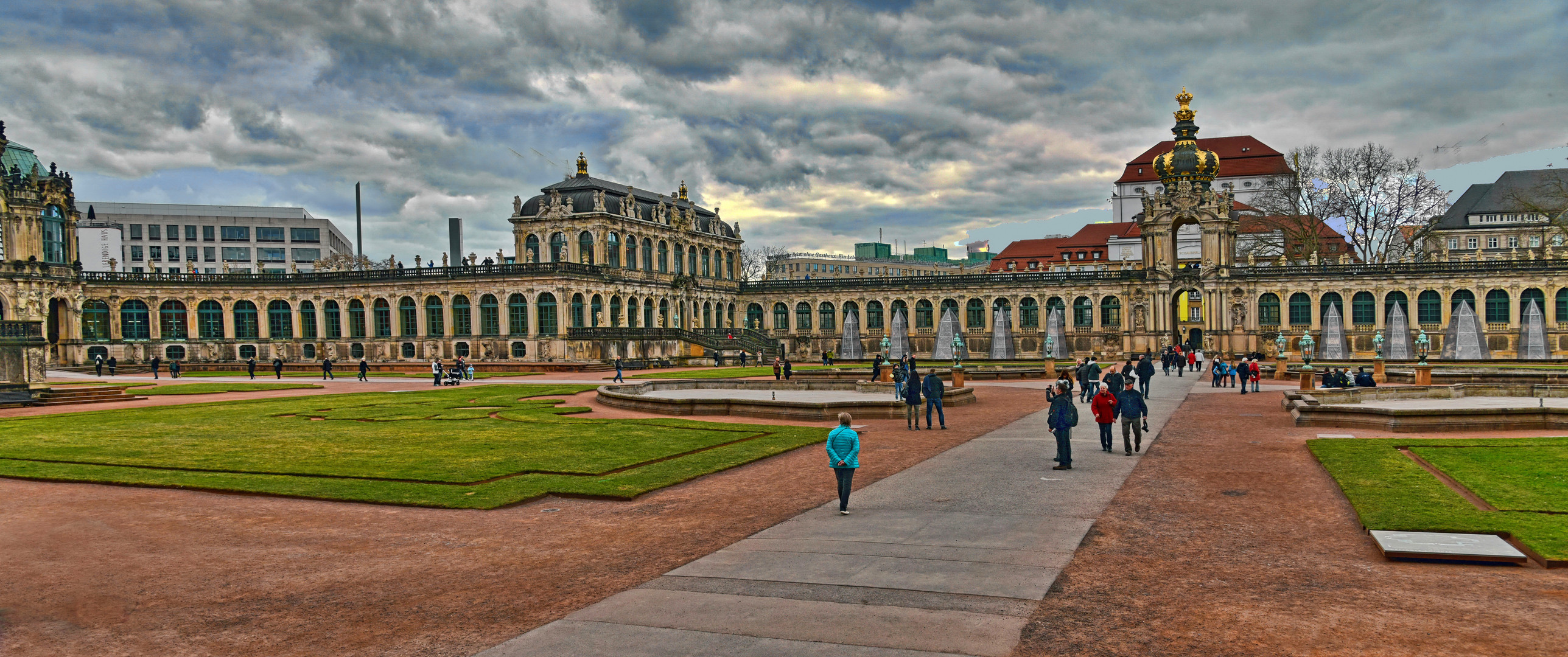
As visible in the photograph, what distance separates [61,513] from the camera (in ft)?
52.9

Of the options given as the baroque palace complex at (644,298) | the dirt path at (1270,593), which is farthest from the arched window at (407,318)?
the dirt path at (1270,593)

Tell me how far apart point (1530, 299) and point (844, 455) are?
78.6 meters

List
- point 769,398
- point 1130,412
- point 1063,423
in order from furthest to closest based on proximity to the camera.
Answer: point 769,398, point 1130,412, point 1063,423

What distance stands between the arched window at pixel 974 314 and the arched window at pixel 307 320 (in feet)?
191

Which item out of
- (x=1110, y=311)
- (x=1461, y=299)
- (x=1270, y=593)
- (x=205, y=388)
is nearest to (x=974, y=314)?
(x=1110, y=311)

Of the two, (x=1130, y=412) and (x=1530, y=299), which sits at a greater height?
(x=1530, y=299)

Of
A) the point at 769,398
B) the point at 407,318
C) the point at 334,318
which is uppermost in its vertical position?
the point at 334,318

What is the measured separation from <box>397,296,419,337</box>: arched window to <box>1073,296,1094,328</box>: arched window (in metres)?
57.0

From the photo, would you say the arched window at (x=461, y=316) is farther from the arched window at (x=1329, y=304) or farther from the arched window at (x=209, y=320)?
the arched window at (x=1329, y=304)

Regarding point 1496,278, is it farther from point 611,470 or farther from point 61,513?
point 61,513

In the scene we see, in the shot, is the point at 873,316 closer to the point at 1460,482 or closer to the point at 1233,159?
the point at 1233,159

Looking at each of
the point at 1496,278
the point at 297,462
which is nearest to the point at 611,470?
the point at 297,462

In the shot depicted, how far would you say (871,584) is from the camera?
10977 millimetres

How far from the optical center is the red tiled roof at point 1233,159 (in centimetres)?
12019
